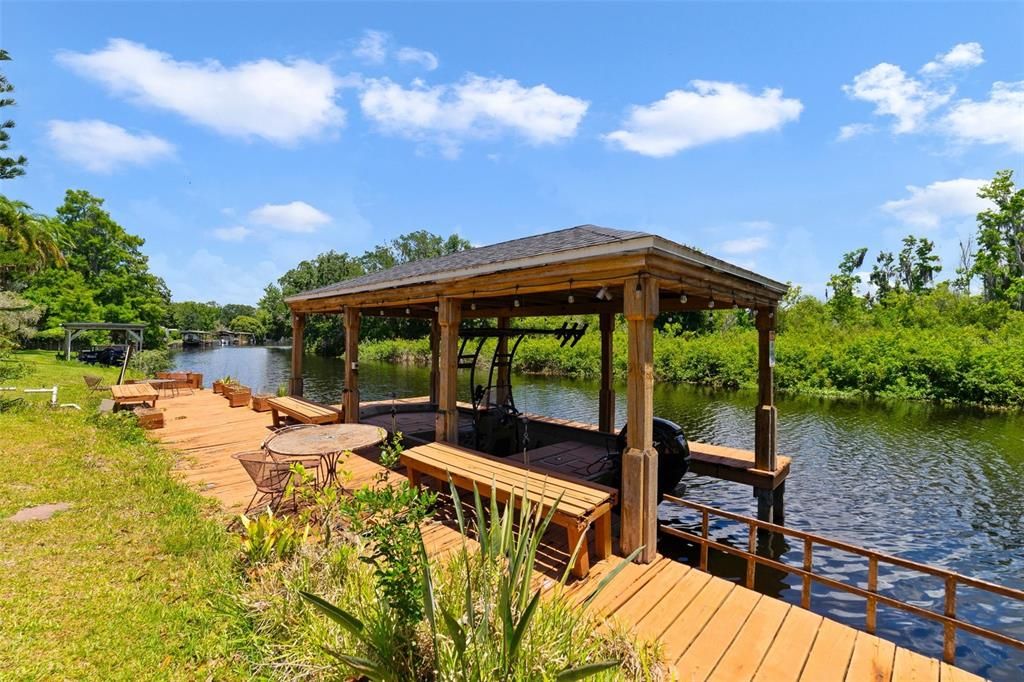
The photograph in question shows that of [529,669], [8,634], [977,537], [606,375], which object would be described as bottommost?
[977,537]

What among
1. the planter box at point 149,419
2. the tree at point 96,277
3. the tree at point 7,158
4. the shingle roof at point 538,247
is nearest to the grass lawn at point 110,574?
the planter box at point 149,419

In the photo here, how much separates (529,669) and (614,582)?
6.97 feet

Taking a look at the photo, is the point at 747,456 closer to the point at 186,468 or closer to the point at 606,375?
the point at 606,375

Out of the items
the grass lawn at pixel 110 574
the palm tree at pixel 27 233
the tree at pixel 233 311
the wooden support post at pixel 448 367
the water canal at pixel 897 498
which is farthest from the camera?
the tree at pixel 233 311

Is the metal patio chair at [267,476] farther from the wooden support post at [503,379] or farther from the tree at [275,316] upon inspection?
the tree at [275,316]

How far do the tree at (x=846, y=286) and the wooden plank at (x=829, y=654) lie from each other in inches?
1449

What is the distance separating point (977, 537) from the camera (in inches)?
299

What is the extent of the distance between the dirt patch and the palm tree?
1738cm

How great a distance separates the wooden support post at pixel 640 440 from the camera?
14.9 feet

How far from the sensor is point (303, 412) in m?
9.31

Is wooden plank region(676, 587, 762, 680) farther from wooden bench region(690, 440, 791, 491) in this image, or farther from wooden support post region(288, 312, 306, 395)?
wooden support post region(288, 312, 306, 395)

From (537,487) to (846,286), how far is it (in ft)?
151

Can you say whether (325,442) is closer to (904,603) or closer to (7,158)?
(904,603)

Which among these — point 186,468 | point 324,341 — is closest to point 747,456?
point 186,468
